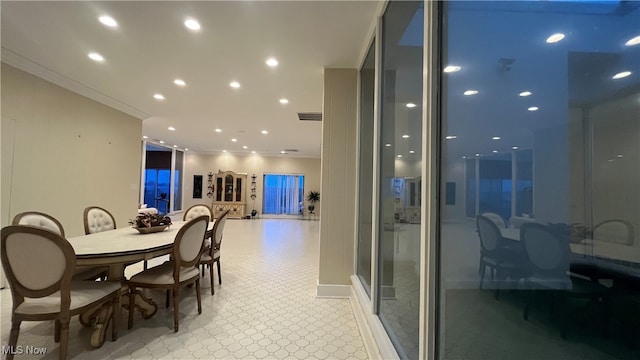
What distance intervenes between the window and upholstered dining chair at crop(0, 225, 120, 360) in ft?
34.7

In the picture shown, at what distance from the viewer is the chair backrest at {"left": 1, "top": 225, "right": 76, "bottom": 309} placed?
1.89 metres

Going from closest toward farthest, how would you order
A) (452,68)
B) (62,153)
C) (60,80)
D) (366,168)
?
(452,68) < (366,168) < (60,80) < (62,153)

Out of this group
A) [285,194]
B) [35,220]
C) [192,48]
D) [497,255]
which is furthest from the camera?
[285,194]

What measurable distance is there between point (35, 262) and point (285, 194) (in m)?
10.8

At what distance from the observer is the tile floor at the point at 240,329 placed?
7.29ft

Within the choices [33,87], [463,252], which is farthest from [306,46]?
[33,87]

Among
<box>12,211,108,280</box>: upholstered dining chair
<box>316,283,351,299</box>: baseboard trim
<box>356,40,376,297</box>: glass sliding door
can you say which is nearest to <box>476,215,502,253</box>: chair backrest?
<box>356,40,376,297</box>: glass sliding door

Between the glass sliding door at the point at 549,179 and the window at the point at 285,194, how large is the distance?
1158 cm

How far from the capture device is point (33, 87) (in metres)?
3.82

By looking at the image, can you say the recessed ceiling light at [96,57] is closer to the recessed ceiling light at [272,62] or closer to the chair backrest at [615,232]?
the recessed ceiling light at [272,62]

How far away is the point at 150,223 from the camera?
323 centimetres

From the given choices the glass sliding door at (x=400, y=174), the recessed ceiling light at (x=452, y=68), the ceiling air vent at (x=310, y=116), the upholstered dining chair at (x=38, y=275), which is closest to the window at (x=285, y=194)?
the ceiling air vent at (x=310, y=116)

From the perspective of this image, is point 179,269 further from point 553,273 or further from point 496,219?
point 553,273

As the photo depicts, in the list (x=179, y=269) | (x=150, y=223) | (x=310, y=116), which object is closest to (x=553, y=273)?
(x=179, y=269)
